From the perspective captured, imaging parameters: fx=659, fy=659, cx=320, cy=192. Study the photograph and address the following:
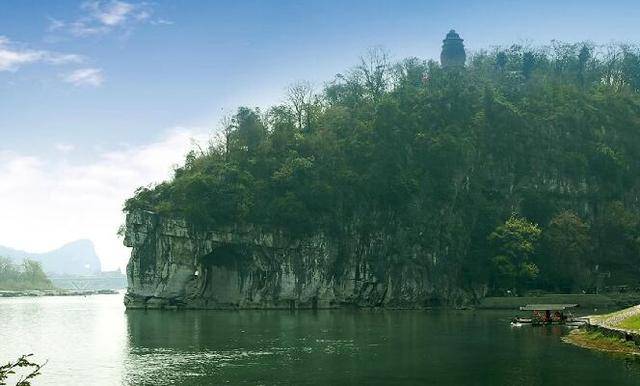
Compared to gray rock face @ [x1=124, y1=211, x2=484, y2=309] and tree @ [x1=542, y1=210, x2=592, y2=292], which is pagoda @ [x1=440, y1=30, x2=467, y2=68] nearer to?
tree @ [x1=542, y1=210, x2=592, y2=292]

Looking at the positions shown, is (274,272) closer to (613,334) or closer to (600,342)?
(600,342)

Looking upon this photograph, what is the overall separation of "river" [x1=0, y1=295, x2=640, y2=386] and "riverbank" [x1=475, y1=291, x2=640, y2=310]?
74.7ft

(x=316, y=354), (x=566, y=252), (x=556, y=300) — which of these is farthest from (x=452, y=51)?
(x=316, y=354)

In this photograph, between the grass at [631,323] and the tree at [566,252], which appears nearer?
the grass at [631,323]

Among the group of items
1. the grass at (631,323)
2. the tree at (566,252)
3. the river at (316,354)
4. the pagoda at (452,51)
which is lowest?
the river at (316,354)

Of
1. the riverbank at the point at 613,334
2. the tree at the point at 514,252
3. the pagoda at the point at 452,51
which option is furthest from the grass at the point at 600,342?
the pagoda at the point at 452,51

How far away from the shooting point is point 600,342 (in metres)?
50.7

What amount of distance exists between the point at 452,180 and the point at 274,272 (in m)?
34.1

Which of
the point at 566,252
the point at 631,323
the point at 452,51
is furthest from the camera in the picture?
the point at 452,51

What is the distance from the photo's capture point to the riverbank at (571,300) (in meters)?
98.5

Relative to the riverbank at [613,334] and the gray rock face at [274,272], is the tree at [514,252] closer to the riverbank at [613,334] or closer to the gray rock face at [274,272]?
the gray rock face at [274,272]

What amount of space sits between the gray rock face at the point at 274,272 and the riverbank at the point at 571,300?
567 cm

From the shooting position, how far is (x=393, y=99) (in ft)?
390

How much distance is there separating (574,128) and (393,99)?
34669 mm
